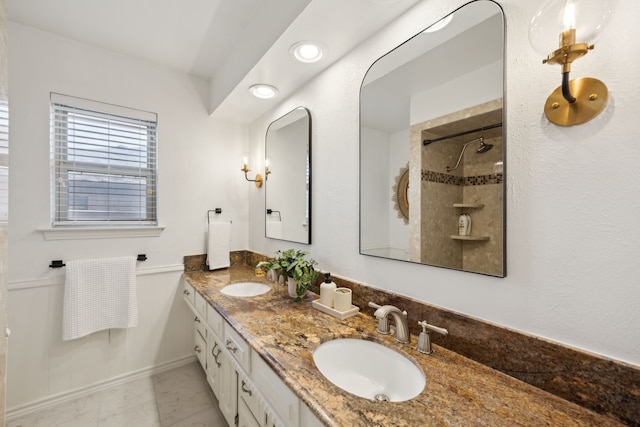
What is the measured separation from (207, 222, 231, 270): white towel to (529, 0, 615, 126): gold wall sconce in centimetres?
226

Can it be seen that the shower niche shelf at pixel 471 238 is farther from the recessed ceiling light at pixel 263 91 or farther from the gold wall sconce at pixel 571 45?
the recessed ceiling light at pixel 263 91

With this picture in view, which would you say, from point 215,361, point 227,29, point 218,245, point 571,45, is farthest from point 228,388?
point 227,29

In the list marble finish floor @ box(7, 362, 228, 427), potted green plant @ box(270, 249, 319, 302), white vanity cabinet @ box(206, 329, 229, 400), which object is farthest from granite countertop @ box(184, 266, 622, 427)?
marble finish floor @ box(7, 362, 228, 427)

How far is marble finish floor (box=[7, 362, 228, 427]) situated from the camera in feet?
5.53

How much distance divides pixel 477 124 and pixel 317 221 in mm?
1031

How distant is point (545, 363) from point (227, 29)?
2341 mm

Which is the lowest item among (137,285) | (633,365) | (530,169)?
(137,285)

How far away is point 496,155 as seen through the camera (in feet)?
2.92

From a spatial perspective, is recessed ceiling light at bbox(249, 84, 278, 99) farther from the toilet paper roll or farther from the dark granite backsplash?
the dark granite backsplash

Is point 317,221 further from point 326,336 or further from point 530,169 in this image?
point 530,169

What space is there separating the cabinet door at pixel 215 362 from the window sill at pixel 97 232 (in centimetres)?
101

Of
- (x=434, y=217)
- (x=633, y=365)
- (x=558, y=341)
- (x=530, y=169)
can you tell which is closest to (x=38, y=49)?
(x=434, y=217)

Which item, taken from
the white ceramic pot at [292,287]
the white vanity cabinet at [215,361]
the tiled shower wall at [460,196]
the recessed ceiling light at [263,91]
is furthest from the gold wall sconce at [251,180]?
the tiled shower wall at [460,196]

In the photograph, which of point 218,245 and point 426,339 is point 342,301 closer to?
point 426,339
